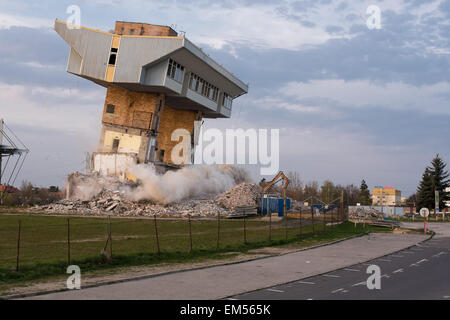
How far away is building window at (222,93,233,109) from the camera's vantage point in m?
75.7

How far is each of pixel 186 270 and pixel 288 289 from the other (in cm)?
442

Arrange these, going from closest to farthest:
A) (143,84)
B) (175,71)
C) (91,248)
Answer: (91,248) → (143,84) → (175,71)

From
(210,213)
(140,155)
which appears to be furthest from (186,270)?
(140,155)

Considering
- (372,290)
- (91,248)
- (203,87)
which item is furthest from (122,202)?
(372,290)

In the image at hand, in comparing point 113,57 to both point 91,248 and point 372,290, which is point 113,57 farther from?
point 372,290

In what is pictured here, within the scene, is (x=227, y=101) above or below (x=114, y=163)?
above

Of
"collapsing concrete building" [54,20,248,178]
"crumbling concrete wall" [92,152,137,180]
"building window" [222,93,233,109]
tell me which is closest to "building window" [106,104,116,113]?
Result: "collapsing concrete building" [54,20,248,178]

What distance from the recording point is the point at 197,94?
214 ft

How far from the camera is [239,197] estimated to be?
61.2 metres

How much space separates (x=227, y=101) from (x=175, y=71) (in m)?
19.9

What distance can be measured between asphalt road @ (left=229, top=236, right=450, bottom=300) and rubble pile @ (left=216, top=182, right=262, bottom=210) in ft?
131

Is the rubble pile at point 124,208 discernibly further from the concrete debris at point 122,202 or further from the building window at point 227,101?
the building window at point 227,101

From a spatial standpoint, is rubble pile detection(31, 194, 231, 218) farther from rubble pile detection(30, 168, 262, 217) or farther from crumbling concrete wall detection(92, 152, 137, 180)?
crumbling concrete wall detection(92, 152, 137, 180)
